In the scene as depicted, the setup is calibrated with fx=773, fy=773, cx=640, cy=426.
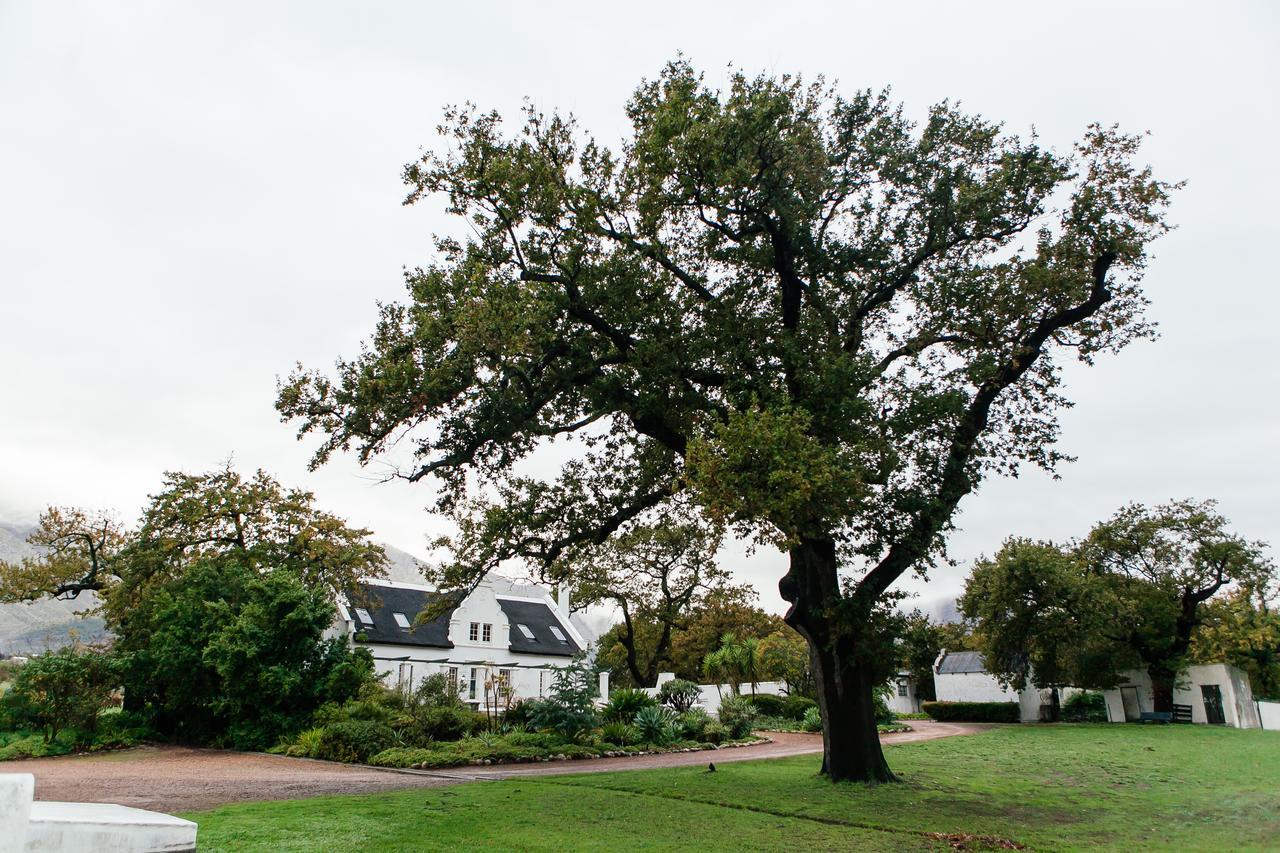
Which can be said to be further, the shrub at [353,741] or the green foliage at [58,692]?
the green foliage at [58,692]

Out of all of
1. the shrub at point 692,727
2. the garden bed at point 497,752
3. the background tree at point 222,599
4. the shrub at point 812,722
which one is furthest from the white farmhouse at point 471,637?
the garden bed at point 497,752

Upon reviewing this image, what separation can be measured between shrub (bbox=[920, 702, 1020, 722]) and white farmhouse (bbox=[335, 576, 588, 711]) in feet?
68.9

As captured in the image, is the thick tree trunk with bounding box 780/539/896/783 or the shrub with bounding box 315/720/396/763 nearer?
the thick tree trunk with bounding box 780/539/896/783

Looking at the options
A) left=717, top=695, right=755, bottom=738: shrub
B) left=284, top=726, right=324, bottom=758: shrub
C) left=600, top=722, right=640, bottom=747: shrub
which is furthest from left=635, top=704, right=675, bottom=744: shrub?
left=284, top=726, right=324, bottom=758: shrub

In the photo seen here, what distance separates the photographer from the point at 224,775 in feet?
48.5

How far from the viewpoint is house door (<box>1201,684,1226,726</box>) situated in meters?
37.4

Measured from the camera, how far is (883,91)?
14773 mm

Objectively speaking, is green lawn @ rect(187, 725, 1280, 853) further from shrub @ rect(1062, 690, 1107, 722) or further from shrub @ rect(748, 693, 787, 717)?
shrub @ rect(1062, 690, 1107, 722)

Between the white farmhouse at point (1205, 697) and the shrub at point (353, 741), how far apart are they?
120 feet

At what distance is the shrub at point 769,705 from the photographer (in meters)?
35.2

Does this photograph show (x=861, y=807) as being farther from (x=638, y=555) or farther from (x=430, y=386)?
(x=638, y=555)

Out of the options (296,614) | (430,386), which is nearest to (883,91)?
(430,386)

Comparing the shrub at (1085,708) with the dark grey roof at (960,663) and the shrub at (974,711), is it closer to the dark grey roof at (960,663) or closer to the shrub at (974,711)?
the shrub at (974,711)

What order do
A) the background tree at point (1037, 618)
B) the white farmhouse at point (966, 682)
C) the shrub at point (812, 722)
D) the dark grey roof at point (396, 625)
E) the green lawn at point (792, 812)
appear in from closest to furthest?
the green lawn at point (792, 812), the shrub at point (812, 722), the background tree at point (1037, 618), the dark grey roof at point (396, 625), the white farmhouse at point (966, 682)
